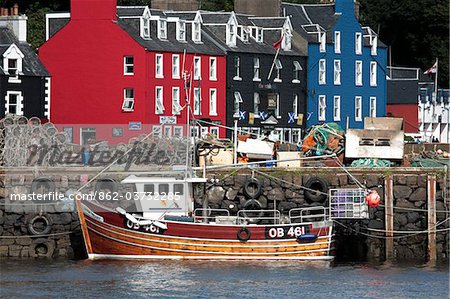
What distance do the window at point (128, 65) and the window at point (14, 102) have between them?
691 centimetres

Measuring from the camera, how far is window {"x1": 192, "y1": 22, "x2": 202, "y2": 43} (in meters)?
83.2

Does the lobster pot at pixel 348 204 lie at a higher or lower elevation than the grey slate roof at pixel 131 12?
lower

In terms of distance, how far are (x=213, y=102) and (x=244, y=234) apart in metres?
33.2

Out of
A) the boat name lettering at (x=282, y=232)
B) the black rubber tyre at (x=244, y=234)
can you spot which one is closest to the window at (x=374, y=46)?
the boat name lettering at (x=282, y=232)

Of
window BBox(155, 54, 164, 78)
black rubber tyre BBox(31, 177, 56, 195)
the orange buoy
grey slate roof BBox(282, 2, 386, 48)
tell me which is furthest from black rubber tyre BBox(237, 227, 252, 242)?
grey slate roof BBox(282, 2, 386, 48)

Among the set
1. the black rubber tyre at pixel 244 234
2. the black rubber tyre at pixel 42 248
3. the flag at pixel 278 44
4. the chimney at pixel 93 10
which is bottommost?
the black rubber tyre at pixel 42 248

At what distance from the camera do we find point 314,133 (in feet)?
209

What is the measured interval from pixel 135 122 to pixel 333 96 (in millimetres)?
17264

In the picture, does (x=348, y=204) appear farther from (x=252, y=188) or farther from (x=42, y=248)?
(x=42, y=248)

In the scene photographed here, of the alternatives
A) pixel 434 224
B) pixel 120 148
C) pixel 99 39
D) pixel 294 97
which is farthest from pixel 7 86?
pixel 434 224

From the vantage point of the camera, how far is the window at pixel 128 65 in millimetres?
78750

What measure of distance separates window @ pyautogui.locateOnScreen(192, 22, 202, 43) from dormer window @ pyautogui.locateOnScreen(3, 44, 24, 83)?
39.8ft

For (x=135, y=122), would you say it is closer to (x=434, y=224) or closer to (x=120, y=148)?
(x=120, y=148)

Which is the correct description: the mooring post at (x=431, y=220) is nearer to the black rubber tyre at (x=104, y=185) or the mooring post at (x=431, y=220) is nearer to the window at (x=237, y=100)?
the black rubber tyre at (x=104, y=185)
